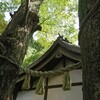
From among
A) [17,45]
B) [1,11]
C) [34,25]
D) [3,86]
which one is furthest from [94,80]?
[1,11]

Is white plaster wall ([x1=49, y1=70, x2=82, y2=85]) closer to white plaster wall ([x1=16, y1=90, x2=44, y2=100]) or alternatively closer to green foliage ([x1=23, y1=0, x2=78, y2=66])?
white plaster wall ([x1=16, y1=90, x2=44, y2=100])

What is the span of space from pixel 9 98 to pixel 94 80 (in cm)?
253

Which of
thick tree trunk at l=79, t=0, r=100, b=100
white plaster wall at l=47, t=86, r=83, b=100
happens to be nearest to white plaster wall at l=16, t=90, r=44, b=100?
white plaster wall at l=47, t=86, r=83, b=100

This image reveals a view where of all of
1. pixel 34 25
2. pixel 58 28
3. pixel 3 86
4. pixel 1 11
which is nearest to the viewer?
pixel 3 86

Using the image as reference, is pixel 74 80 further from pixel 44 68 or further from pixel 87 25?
pixel 87 25

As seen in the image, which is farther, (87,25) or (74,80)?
(74,80)

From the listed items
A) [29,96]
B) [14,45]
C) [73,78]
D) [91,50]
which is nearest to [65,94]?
[73,78]

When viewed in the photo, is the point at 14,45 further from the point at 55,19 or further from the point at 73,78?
the point at 55,19

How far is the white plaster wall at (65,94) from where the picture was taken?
19.0ft

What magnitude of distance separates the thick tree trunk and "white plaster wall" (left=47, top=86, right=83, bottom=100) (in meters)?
4.83

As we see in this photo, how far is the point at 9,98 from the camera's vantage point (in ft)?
10.7

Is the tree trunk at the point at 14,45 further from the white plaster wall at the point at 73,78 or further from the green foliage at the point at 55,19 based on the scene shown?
the green foliage at the point at 55,19

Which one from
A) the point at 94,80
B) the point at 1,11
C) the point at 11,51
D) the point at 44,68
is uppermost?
the point at 1,11

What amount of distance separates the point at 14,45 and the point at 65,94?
3197 millimetres
